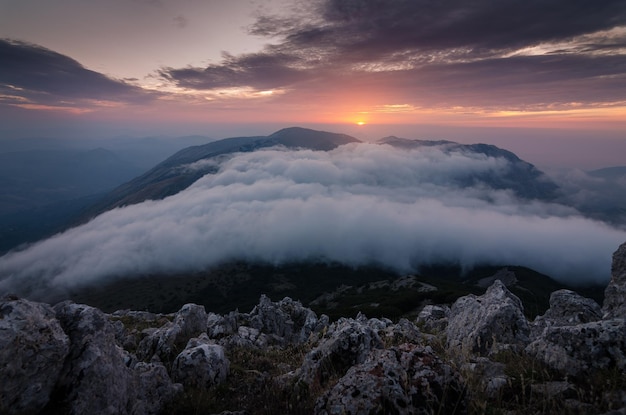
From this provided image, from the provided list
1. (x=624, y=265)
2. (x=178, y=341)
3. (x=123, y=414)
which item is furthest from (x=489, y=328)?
(x=178, y=341)

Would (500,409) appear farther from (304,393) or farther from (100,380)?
(100,380)

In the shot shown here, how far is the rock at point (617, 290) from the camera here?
43.9 ft

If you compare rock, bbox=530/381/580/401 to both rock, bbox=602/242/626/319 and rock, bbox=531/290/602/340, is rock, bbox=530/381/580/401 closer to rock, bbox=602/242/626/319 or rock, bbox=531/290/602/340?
rock, bbox=602/242/626/319

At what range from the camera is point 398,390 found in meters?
6.16

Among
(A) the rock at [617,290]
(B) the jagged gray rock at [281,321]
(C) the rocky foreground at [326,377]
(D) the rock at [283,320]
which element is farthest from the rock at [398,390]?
(D) the rock at [283,320]

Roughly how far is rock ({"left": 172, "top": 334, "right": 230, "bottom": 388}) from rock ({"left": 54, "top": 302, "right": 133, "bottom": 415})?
350cm

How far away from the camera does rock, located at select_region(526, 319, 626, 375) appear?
7754 millimetres

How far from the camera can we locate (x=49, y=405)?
778 cm

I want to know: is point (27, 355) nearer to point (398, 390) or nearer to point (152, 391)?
point (152, 391)

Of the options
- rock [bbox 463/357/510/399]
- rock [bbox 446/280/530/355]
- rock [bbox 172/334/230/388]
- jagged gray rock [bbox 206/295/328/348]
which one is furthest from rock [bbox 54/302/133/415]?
jagged gray rock [bbox 206/295/328/348]

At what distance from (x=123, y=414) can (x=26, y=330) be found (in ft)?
10.8

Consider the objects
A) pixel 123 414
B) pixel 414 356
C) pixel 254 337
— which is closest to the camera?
pixel 414 356

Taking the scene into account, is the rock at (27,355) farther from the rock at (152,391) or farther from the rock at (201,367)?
the rock at (201,367)

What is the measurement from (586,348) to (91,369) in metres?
13.0
